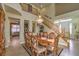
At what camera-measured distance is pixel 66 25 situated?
2.88m

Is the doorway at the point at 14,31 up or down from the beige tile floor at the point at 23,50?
up

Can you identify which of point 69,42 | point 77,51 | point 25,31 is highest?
point 25,31

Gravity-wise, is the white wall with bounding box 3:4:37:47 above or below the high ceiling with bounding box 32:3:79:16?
below

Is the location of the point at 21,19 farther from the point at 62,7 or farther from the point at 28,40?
the point at 62,7

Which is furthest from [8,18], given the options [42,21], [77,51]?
[77,51]

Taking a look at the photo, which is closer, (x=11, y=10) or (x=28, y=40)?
(x=11, y=10)

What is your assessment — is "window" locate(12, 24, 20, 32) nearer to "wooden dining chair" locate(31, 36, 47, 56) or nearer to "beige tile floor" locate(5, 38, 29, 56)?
"beige tile floor" locate(5, 38, 29, 56)

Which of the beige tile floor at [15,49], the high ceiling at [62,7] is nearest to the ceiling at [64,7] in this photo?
the high ceiling at [62,7]

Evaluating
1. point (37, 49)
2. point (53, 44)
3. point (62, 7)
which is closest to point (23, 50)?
point (37, 49)

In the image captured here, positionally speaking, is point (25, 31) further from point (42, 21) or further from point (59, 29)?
point (59, 29)

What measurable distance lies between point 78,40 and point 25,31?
1101 mm

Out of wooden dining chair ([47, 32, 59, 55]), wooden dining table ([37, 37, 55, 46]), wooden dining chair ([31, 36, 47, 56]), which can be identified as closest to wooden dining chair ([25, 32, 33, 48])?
wooden dining chair ([31, 36, 47, 56])

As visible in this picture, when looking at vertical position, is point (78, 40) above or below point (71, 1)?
below

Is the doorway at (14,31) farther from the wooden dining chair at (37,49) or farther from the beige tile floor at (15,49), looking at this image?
the wooden dining chair at (37,49)
